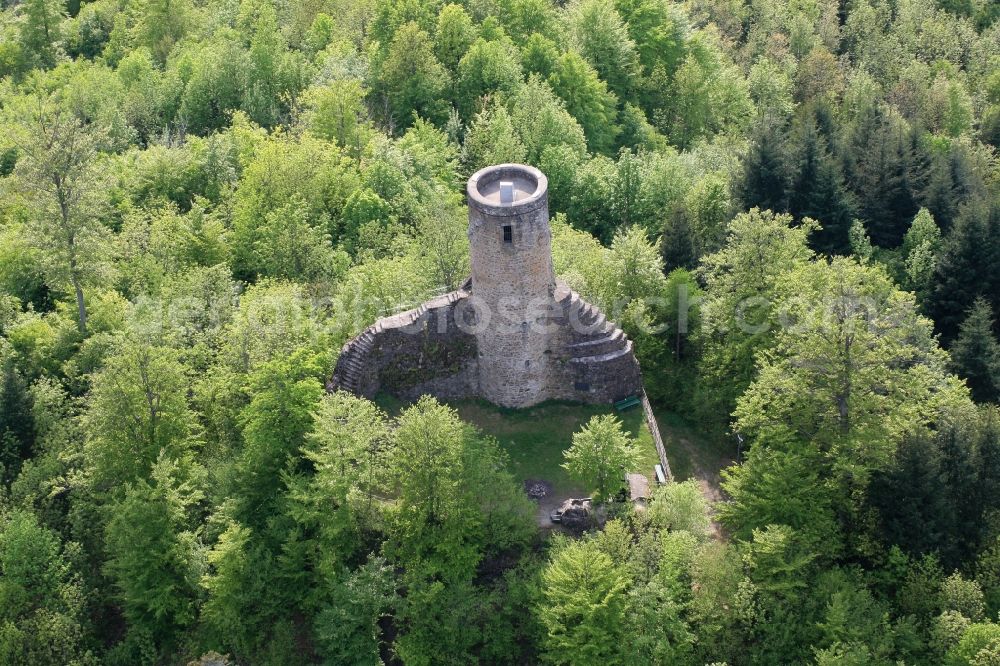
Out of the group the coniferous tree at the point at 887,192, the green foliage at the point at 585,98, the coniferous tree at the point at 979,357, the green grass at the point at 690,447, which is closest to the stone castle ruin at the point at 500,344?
the green grass at the point at 690,447

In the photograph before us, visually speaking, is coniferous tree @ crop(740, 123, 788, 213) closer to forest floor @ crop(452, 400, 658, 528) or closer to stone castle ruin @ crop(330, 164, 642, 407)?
stone castle ruin @ crop(330, 164, 642, 407)

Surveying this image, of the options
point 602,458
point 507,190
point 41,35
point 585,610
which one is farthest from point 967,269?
point 41,35

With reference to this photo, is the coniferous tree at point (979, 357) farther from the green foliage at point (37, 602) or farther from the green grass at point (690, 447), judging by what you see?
the green foliage at point (37, 602)

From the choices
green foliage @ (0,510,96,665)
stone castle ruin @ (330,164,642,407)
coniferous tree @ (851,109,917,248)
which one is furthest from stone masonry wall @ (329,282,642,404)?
coniferous tree @ (851,109,917,248)

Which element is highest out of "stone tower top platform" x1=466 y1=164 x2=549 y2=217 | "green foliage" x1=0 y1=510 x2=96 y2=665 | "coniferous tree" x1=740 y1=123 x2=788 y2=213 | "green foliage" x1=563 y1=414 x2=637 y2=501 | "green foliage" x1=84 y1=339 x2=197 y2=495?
"stone tower top platform" x1=466 y1=164 x2=549 y2=217

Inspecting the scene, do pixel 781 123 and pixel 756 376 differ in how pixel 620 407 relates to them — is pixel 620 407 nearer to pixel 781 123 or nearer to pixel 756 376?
pixel 756 376

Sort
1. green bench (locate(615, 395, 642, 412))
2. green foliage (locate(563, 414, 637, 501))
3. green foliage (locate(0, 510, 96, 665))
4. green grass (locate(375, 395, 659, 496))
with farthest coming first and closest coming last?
green bench (locate(615, 395, 642, 412)), green grass (locate(375, 395, 659, 496)), green foliage (locate(0, 510, 96, 665)), green foliage (locate(563, 414, 637, 501))

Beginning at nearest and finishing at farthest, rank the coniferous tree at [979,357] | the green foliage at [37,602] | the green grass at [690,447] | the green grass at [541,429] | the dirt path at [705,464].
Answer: the green foliage at [37,602], the green grass at [541,429], the dirt path at [705,464], the green grass at [690,447], the coniferous tree at [979,357]
